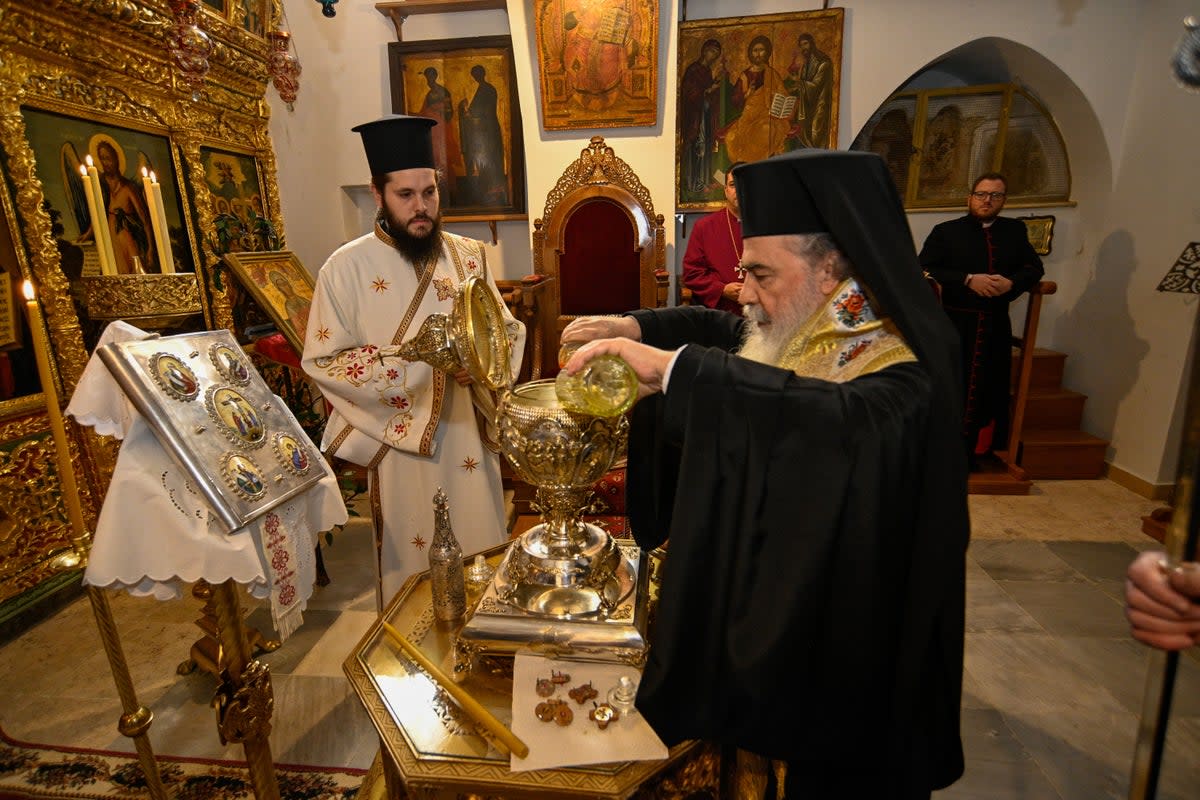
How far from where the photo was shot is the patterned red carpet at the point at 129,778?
203cm

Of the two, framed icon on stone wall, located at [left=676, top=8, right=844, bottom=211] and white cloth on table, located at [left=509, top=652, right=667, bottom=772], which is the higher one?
framed icon on stone wall, located at [left=676, top=8, right=844, bottom=211]

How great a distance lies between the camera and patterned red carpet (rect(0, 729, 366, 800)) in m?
2.03

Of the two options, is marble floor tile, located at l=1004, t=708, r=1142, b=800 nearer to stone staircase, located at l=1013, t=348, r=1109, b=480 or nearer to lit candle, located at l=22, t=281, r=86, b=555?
stone staircase, located at l=1013, t=348, r=1109, b=480

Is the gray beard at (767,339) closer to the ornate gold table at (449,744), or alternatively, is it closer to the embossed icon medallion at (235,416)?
the ornate gold table at (449,744)

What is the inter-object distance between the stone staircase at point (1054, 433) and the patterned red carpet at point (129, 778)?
5.33 meters

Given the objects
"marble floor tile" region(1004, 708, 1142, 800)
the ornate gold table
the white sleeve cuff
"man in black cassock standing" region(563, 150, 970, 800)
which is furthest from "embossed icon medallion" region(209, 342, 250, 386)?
"marble floor tile" region(1004, 708, 1142, 800)

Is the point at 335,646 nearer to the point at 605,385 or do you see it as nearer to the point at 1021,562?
the point at 605,385

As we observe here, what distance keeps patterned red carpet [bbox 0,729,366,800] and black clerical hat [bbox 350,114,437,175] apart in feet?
7.41

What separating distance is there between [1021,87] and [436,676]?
747cm

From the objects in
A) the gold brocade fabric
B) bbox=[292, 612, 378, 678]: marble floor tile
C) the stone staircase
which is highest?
the gold brocade fabric

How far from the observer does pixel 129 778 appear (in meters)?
2.10

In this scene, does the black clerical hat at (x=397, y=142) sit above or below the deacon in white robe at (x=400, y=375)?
above

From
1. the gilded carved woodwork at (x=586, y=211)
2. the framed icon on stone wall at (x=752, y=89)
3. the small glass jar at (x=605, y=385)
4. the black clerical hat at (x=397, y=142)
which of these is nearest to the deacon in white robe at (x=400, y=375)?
the black clerical hat at (x=397, y=142)

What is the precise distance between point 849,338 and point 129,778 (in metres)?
2.83
